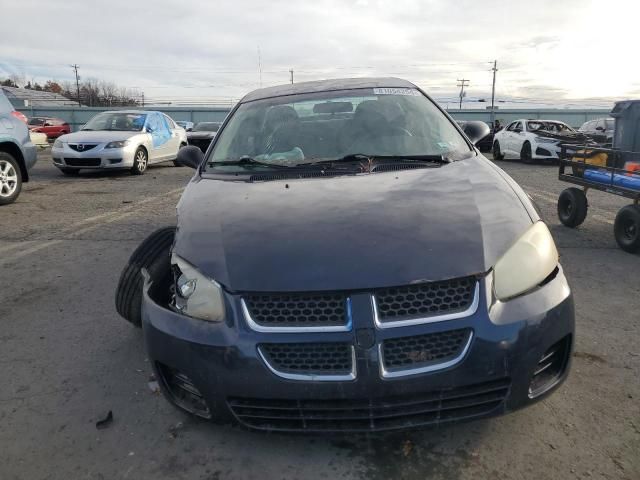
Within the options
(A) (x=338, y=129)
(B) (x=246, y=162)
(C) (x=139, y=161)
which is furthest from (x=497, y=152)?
(B) (x=246, y=162)

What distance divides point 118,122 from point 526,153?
468 inches

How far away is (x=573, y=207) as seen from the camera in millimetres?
6309

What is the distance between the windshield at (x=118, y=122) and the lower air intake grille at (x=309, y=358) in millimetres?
11707

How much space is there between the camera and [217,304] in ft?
6.72

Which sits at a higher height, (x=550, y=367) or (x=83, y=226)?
(x=550, y=367)

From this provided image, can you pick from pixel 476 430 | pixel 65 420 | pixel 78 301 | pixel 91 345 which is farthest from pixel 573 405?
pixel 78 301

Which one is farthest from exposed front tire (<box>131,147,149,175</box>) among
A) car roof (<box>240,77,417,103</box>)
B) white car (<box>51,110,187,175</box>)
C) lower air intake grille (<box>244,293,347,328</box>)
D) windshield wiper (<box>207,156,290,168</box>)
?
lower air intake grille (<box>244,293,347,328</box>)

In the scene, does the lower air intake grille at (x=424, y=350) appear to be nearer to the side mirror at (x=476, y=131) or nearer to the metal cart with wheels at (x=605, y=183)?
the side mirror at (x=476, y=131)

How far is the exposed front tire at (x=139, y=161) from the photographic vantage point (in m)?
12.0

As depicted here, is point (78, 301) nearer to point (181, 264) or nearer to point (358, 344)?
point (181, 264)

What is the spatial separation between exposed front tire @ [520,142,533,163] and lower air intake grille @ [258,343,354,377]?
15710 mm

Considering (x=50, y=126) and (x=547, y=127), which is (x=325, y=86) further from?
(x=50, y=126)

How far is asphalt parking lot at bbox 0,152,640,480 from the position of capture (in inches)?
81.6

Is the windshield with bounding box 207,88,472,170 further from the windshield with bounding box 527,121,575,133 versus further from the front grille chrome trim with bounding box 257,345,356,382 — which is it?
the windshield with bounding box 527,121,575,133
